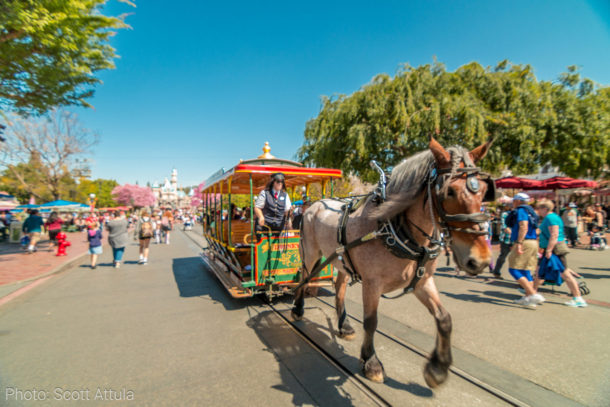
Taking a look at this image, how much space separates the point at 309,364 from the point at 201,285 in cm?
425

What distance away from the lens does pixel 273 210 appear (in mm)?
4816

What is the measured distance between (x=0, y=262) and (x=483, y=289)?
14157 mm

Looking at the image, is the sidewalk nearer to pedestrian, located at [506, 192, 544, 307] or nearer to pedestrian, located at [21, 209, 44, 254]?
pedestrian, located at [21, 209, 44, 254]

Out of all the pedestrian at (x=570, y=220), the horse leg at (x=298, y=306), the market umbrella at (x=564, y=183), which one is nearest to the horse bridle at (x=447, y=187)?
the horse leg at (x=298, y=306)

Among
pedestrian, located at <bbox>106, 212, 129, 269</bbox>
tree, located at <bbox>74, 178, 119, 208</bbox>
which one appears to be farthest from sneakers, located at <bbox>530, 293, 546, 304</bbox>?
tree, located at <bbox>74, 178, 119, 208</bbox>

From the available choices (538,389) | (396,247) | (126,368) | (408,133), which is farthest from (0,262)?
(408,133)

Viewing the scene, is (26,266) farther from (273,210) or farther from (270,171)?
(270,171)

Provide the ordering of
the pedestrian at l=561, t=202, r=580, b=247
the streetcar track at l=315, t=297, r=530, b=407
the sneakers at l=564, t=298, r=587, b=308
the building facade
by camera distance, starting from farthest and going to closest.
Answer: the building facade < the pedestrian at l=561, t=202, r=580, b=247 < the sneakers at l=564, t=298, r=587, b=308 < the streetcar track at l=315, t=297, r=530, b=407

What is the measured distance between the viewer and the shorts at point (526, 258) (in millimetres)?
4672

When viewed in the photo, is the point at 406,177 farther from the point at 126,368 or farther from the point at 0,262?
the point at 0,262

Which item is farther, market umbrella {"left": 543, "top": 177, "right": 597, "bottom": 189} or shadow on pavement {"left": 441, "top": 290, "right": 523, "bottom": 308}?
market umbrella {"left": 543, "top": 177, "right": 597, "bottom": 189}

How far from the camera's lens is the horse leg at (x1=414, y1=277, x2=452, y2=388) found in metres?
2.29

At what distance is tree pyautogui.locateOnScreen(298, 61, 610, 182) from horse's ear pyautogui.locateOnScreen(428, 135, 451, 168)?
30.8ft

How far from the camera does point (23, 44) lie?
6.93 metres
